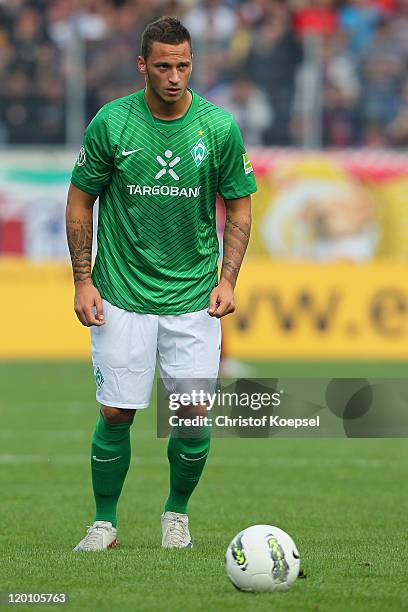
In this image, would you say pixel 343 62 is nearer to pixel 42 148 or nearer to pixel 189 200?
pixel 42 148

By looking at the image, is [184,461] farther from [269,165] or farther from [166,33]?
[269,165]

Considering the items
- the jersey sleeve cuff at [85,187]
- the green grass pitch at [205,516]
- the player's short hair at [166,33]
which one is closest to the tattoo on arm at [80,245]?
the jersey sleeve cuff at [85,187]

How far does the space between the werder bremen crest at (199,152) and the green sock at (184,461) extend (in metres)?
1.23

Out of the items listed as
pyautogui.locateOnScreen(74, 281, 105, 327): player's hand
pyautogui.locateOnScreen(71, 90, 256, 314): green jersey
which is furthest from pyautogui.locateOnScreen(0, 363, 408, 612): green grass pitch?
pyautogui.locateOnScreen(71, 90, 256, 314): green jersey

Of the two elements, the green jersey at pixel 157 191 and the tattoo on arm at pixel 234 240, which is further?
the tattoo on arm at pixel 234 240

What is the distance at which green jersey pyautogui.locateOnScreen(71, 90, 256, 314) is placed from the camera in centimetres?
589

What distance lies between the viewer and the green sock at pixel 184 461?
6211mm

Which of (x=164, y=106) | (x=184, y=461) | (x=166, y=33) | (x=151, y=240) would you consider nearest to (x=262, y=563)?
(x=184, y=461)

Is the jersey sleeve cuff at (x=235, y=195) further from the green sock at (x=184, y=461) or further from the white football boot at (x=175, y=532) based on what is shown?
the white football boot at (x=175, y=532)

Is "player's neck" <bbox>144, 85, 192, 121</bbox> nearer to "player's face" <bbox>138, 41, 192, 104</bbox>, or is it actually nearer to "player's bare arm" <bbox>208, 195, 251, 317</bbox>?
"player's face" <bbox>138, 41, 192, 104</bbox>

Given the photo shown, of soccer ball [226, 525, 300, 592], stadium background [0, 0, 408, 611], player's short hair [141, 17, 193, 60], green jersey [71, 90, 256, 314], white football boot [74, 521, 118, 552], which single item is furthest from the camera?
stadium background [0, 0, 408, 611]

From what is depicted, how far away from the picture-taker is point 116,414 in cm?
608

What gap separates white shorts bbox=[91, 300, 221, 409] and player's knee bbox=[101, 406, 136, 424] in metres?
0.04

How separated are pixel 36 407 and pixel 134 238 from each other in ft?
23.3
